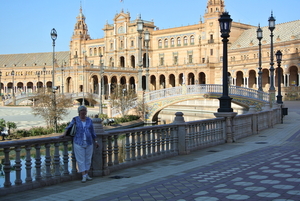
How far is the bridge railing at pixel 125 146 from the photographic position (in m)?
7.54

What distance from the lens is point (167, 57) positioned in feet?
298

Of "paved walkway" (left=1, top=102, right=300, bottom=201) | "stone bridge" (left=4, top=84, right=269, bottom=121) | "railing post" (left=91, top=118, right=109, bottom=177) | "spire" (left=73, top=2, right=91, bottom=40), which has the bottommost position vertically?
"paved walkway" (left=1, top=102, right=300, bottom=201)

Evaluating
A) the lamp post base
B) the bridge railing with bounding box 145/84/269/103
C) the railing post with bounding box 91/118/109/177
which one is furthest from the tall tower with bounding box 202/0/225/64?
the railing post with bounding box 91/118/109/177

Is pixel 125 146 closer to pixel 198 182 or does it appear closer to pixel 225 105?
pixel 198 182

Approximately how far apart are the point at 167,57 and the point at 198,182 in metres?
83.8

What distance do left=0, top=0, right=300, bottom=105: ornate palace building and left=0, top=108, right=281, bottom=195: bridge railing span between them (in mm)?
48007

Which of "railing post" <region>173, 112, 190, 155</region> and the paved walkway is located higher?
"railing post" <region>173, 112, 190, 155</region>

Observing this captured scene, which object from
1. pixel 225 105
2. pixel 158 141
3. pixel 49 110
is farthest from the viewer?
pixel 49 110

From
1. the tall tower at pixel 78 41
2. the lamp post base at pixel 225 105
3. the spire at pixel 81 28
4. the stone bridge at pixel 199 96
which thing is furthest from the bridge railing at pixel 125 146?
the tall tower at pixel 78 41

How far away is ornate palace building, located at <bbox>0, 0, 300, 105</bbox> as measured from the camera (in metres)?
69.6

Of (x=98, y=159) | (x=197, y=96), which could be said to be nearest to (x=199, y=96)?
(x=197, y=96)

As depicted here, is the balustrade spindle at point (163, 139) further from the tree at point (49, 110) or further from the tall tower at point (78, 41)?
the tall tower at point (78, 41)

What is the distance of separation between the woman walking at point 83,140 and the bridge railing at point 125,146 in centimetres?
31

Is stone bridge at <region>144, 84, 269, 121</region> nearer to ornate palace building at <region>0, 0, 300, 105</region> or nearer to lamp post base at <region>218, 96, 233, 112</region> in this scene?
lamp post base at <region>218, 96, 233, 112</region>
